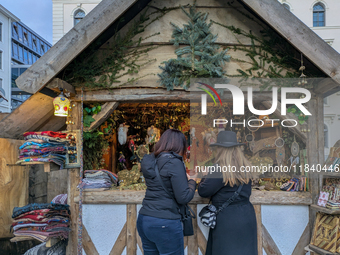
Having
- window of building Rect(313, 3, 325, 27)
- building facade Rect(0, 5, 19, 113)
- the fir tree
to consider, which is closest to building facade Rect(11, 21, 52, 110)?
building facade Rect(0, 5, 19, 113)

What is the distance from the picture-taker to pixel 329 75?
323 centimetres

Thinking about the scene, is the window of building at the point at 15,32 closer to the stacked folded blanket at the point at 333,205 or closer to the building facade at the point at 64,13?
the building facade at the point at 64,13

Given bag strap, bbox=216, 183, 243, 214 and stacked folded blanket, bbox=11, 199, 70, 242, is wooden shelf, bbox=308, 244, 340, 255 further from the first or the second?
stacked folded blanket, bbox=11, 199, 70, 242

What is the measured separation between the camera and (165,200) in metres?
2.52

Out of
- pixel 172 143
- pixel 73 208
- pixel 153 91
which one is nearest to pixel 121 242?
pixel 73 208

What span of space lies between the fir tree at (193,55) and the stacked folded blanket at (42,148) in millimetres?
1627

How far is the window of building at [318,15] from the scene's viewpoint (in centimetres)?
1884

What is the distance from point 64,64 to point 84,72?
46 centimetres

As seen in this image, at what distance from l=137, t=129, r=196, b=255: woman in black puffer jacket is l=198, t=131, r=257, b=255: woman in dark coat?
1.04ft

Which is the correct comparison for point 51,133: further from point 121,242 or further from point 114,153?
point 114,153

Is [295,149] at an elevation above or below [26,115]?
below

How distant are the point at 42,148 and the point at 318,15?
2094cm

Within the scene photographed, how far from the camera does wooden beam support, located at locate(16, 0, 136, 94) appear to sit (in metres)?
3.26

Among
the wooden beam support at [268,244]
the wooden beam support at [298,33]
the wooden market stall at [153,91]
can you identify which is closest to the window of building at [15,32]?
the wooden market stall at [153,91]
